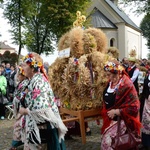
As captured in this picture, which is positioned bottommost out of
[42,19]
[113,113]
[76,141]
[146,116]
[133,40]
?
[76,141]

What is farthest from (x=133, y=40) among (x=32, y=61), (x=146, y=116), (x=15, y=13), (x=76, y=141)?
(x=32, y=61)

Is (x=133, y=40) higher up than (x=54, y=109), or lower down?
higher up

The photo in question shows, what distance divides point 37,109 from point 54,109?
257 mm

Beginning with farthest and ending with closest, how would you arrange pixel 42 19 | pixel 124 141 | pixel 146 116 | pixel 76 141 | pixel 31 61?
pixel 42 19, pixel 76 141, pixel 146 116, pixel 124 141, pixel 31 61

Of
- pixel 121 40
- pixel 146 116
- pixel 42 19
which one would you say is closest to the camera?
pixel 146 116

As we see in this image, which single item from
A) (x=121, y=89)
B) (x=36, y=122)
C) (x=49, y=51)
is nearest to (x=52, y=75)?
(x=121, y=89)

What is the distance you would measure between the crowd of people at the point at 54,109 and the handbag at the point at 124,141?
1.9 inches

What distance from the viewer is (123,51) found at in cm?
3872

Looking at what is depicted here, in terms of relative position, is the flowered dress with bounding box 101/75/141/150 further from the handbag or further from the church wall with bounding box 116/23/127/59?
the church wall with bounding box 116/23/127/59

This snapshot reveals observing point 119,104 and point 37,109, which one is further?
point 119,104

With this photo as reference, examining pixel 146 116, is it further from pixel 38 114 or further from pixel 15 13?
pixel 15 13

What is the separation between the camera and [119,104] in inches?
175

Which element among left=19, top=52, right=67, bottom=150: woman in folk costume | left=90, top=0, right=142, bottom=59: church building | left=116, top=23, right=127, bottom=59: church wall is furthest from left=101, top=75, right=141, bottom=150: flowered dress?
left=116, top=23, right=127, bottom=59: church wall

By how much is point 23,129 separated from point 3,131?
3.90m
